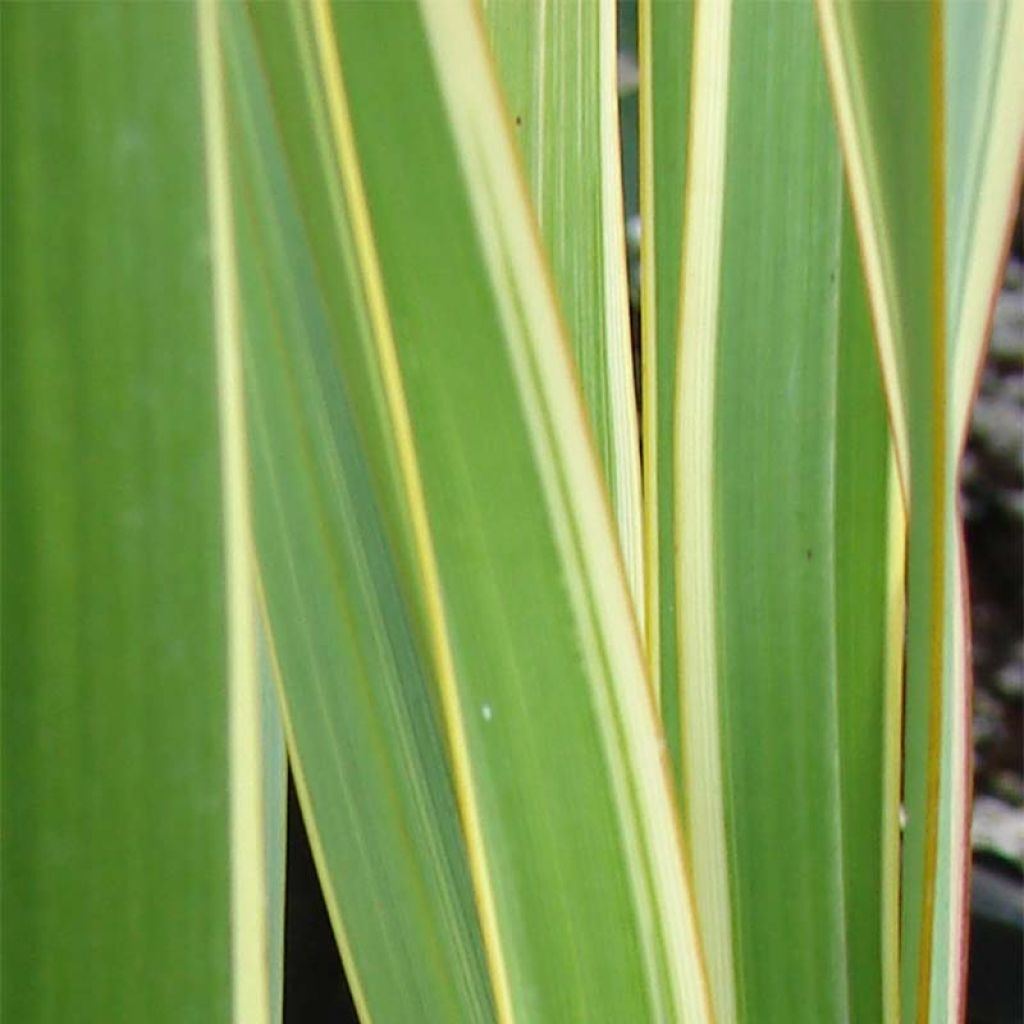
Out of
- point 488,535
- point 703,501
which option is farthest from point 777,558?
point 488,535

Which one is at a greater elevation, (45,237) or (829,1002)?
(45,237)

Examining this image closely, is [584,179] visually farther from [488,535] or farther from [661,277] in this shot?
[488,535]

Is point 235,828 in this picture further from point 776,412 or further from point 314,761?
point 776,412

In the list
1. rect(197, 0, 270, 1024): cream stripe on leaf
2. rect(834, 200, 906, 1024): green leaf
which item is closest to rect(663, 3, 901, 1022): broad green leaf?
rect(834, 200, 906, 1024): green leaf

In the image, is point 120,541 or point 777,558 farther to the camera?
point 777,558

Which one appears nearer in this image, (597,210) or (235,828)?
(235,828)

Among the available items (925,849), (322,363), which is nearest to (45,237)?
(322,363)

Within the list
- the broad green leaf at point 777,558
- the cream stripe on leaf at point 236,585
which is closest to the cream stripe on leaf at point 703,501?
the broad green leaf at point 777,558
